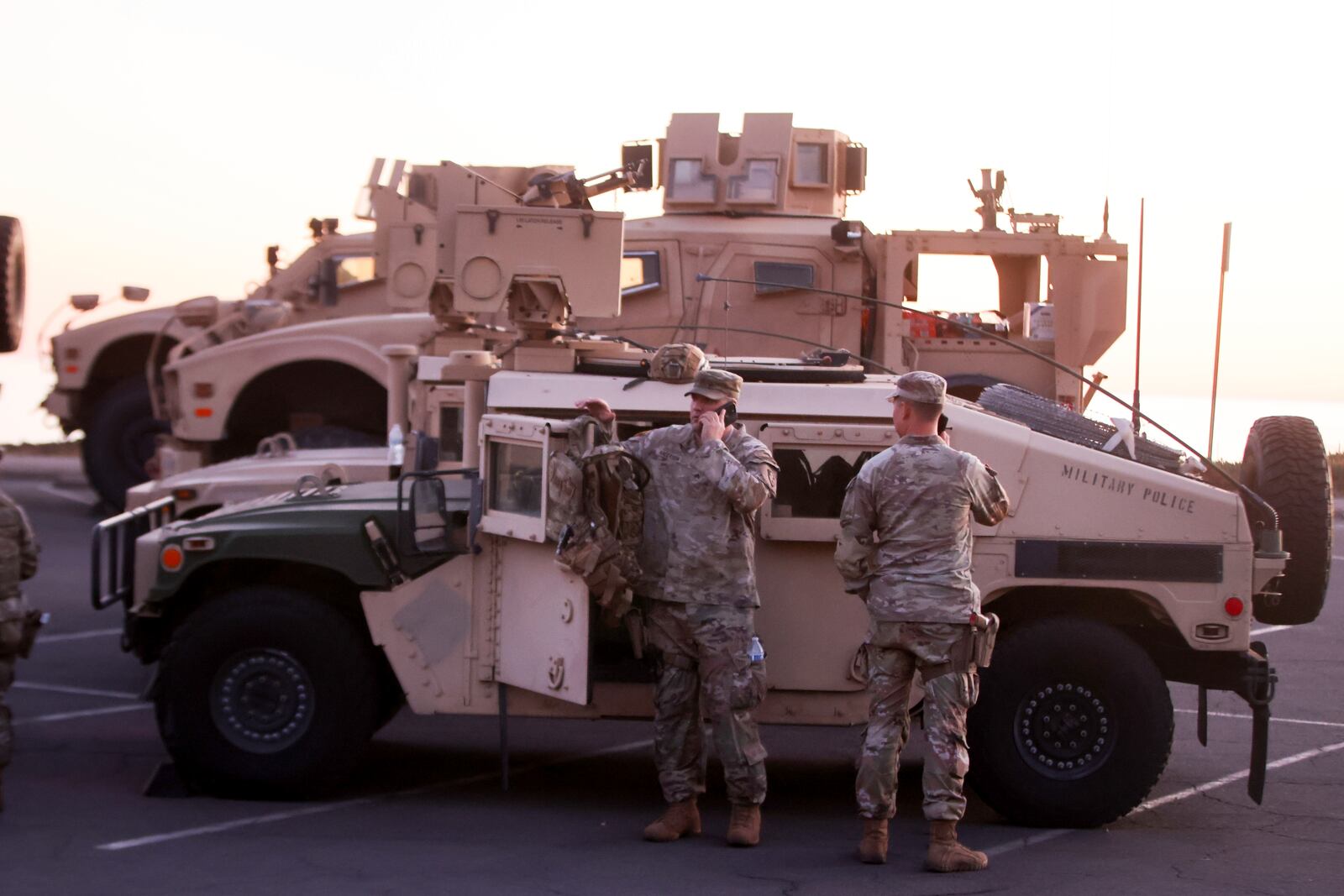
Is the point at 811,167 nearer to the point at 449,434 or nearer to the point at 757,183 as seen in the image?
the point at 757,183

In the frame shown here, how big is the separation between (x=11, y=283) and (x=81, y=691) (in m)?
2.60

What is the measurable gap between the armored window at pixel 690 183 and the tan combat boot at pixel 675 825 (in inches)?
268

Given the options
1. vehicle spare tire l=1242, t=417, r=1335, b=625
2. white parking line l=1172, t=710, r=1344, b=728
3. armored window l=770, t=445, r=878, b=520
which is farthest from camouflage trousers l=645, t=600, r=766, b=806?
white parking line l=1172, t=710, r=1344, b=728

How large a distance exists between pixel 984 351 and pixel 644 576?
19.1ft

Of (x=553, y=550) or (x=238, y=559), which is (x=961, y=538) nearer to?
(x=553, y=550)

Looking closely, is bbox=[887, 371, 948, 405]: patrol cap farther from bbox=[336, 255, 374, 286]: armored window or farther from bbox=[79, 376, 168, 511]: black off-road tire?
bbox=[79, 376, 168, 511]: black off-road tire

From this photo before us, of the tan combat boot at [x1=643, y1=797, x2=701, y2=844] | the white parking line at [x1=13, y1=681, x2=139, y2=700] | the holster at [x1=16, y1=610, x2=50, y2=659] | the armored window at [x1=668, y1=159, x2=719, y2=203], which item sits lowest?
the white parking line at [x1=13, y1=681, x2=139, y2=700]

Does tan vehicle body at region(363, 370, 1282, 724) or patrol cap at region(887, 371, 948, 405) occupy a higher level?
patrol cap at region(887, 371, 948, 405)

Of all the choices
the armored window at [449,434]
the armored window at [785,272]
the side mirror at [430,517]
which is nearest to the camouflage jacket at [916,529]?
the side mirror at [430,517]

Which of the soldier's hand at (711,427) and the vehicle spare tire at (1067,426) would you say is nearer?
the soldier's hand at (711,427)

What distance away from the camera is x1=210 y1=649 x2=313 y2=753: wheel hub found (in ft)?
23.9

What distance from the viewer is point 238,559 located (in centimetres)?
749

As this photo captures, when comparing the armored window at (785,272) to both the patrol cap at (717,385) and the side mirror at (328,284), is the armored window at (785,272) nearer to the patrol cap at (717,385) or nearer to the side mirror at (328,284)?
the side mirror at (328,284)

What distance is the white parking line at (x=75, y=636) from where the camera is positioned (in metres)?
11.6
